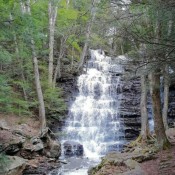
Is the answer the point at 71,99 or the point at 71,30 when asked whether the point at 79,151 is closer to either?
the point at 71,99

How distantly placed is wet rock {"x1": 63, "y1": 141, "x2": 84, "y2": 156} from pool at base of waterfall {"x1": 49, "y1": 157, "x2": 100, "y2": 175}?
2.19ft

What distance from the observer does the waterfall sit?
17219 mm

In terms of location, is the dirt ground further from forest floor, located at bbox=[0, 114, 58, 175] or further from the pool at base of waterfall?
the pool at base of waterfall

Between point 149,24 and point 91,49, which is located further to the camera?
point 91,49

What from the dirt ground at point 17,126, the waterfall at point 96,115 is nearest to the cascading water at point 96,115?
the waterfall at point 96,115

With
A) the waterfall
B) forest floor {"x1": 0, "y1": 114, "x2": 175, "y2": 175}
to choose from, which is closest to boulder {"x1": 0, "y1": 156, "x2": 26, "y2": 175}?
forest floor {"x1": 0, "y1": 114, "x2": 175, "y2": 175}

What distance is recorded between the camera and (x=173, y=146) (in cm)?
993

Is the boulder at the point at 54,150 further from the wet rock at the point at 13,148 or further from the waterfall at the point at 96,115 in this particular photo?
the wet rock at the point at 13,148

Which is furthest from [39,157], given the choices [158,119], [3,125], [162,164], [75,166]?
[162,164]

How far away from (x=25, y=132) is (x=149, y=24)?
924cm

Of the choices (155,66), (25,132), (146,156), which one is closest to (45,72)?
(25,132)

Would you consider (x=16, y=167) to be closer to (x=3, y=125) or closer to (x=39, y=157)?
(x=39, y=157)

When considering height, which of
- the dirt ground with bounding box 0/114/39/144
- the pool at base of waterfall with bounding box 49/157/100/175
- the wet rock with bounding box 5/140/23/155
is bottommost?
the pool at base of waterfall with bounding box 49/157/100/175

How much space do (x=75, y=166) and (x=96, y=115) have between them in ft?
23.1
